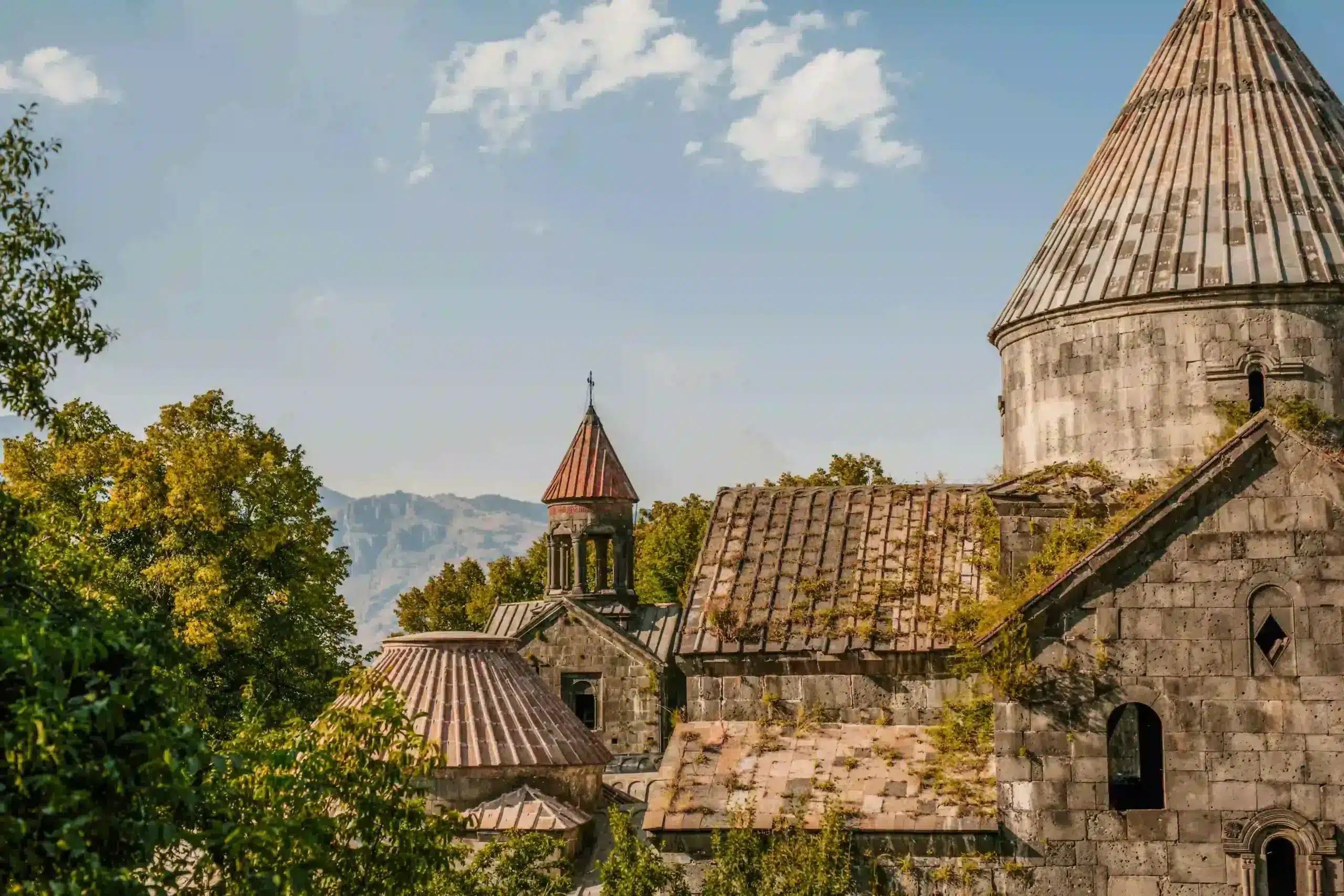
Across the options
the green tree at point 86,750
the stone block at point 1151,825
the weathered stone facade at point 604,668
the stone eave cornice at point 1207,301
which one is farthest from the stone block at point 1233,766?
the weathered stone facade at point 604,668

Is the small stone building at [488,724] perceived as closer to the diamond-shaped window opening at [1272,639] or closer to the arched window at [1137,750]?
the arched window at [1137,750]

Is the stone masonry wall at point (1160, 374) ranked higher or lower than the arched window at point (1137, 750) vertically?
higher

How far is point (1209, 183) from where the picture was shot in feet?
50.3

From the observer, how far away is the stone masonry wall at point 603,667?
1378 inches

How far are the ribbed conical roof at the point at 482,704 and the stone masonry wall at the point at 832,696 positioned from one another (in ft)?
8.28

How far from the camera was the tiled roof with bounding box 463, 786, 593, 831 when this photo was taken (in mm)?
16047

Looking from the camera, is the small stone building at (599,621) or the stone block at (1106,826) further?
the small stone building at (599,621)

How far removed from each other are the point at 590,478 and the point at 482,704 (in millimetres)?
18758

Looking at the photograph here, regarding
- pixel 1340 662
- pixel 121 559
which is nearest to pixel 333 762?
pixel 1340 662

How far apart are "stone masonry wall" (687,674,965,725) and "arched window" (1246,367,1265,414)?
383 centimetres

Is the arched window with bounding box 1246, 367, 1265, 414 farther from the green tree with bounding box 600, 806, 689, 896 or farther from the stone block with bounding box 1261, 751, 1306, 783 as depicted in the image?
the green tree with bounding box 600, 806, 689, 896

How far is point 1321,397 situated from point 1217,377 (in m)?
0.97

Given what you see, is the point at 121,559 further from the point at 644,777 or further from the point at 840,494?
the point at 840,494

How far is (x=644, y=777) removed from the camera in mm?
27719
